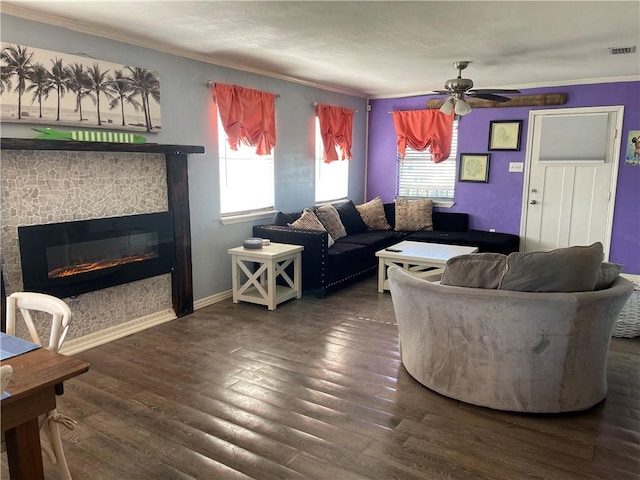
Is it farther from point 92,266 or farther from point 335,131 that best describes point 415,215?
point 92,266

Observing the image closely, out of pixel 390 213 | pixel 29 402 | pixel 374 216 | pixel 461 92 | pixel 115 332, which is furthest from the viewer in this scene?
pixel 390 213

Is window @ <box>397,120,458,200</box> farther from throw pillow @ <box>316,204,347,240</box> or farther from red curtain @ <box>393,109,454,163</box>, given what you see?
throw pillow @ <box>316,204,347,240</box>

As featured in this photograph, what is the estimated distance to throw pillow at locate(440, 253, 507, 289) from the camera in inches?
103

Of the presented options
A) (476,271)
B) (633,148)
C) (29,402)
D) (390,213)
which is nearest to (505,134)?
(633,148)

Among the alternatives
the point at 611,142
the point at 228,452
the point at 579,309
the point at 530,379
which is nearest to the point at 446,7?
the point at 579,309

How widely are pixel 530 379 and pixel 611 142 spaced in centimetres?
426

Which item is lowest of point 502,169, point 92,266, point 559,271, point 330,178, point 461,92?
point 92,266

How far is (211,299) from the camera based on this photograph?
185 inches

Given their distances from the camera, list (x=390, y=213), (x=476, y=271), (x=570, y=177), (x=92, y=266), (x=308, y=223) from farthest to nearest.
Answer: (x=390, y=213) < (x=570, y=177) < (x=308, y=223) < (x=92, y=266) < (x=476, y=271)

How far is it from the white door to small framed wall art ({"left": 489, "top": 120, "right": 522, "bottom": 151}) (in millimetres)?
160

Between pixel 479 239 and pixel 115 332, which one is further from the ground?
pixel 479 239

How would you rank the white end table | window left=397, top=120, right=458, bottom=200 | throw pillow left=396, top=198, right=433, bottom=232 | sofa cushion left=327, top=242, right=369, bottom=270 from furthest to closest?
window left=397, top=120, right=458, bottom=200, throw pillow left=396, top=198, right=433, bottom=232, sofa cushion left=327, top=242, right=369, bottom=270, the white end table

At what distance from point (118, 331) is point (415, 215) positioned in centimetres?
420

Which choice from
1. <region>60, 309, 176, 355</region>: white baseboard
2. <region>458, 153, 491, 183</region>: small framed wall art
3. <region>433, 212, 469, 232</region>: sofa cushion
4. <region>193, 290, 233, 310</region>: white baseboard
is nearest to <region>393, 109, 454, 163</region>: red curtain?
<region>458, 153, 491, 183</region>: small framed wall art
